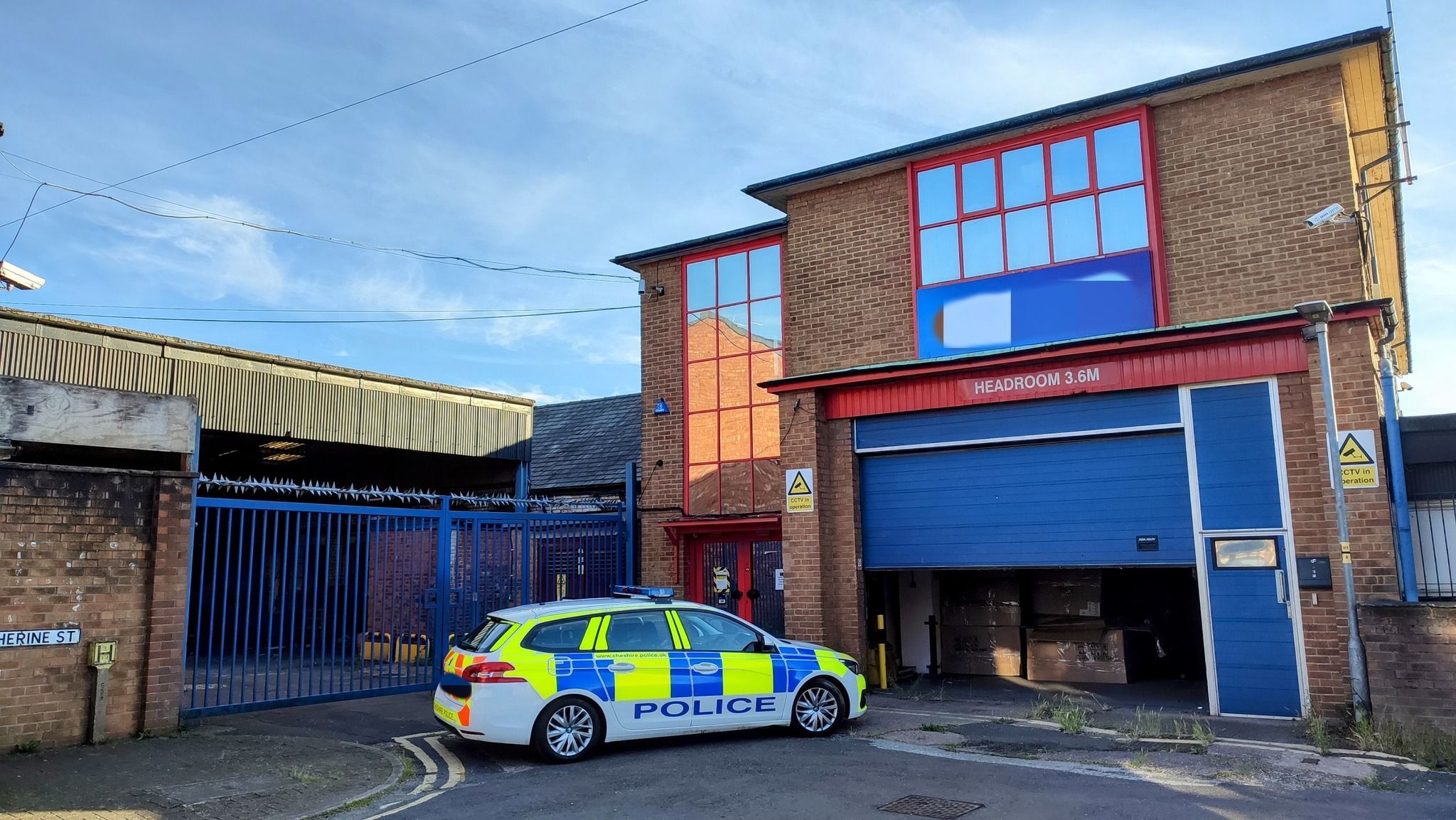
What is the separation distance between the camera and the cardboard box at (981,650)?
14.5m

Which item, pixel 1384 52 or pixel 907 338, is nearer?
pixel 1384 52

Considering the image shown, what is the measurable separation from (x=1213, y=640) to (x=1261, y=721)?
35.4 inches

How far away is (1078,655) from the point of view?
14.0 metres

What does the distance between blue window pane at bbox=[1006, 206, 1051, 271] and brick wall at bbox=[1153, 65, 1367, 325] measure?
137cm

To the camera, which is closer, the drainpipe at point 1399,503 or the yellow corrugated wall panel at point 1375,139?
the drainpipe at point 1399,503

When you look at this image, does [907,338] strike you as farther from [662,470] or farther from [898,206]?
[662,470]

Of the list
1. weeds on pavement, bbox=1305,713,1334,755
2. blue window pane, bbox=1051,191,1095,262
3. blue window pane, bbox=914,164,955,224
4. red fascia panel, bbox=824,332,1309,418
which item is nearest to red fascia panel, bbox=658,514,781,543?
red fascia panel, bbox=824,332,1309,418

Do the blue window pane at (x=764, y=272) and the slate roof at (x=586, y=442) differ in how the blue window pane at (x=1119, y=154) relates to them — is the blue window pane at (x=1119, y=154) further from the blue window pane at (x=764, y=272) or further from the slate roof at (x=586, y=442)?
the slate roof at (x=586, y=442)

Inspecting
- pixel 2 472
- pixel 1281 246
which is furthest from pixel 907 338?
pixel 2 472

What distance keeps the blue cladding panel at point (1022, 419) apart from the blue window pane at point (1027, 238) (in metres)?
1.74

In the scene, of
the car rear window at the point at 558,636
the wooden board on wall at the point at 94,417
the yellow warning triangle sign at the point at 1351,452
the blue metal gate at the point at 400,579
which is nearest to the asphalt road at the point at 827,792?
the car rear window at the point at 558,636

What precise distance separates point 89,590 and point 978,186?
10.8m

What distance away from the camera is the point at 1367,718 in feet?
30.9

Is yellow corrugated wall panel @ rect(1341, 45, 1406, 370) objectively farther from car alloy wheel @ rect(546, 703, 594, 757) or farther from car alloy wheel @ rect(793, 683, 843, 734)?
car alloy wheel @ rect(546, 703, 594, 757)
